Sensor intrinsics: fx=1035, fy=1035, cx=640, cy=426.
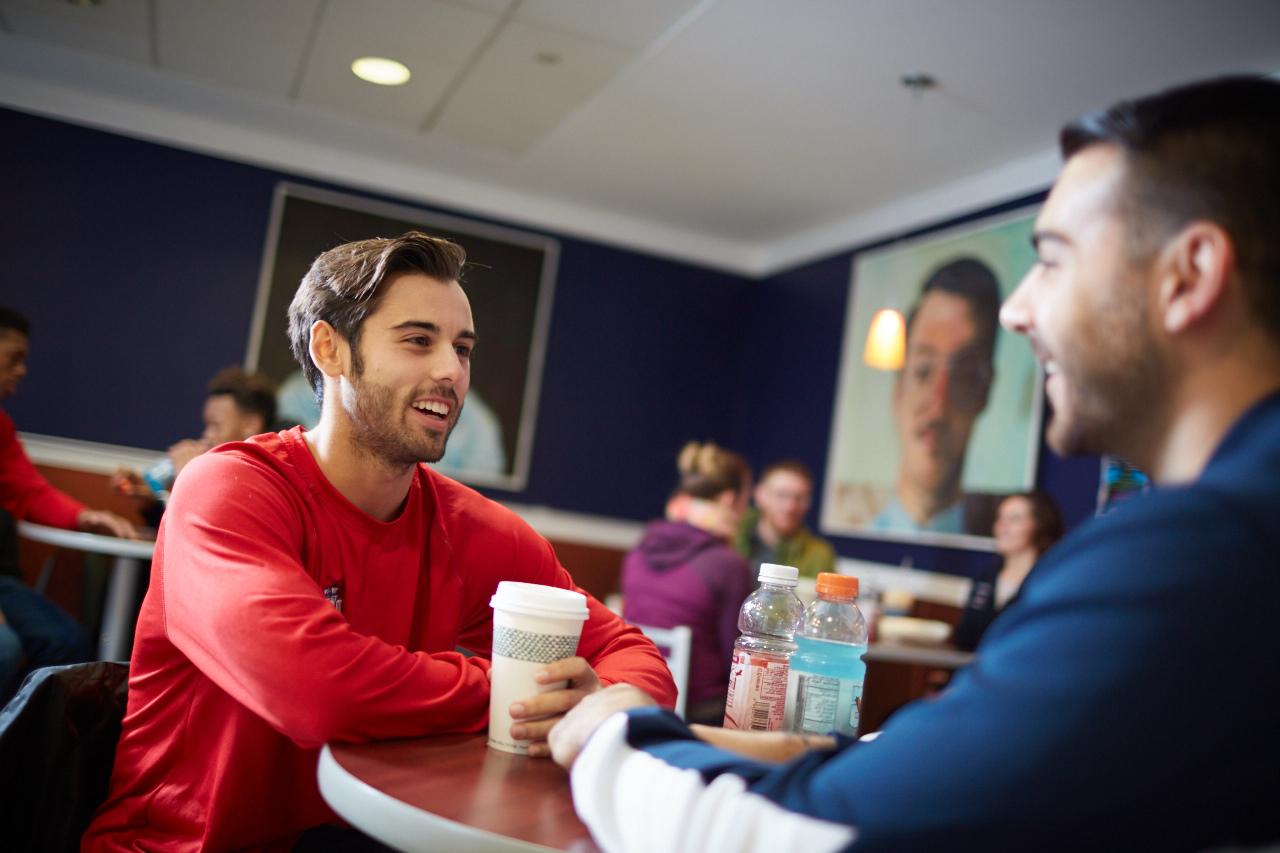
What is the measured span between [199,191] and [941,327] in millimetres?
4236

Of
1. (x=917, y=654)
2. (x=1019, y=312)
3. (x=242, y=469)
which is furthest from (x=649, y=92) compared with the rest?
(x=1019, y=312)

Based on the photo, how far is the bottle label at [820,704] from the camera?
4.11 ft

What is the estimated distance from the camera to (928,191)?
558cm

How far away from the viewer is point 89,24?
4828 millimetres

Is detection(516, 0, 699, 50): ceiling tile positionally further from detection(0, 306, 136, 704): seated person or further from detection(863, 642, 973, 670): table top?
detection(863, 642, 973, 670): table top

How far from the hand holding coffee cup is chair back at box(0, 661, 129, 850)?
54 centimetres

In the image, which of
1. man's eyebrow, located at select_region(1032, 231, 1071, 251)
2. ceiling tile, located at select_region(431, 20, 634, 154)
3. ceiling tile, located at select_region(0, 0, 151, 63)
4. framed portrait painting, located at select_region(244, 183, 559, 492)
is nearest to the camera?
man's eyebrow, located at select_region(1032, 231, 1071, 251)

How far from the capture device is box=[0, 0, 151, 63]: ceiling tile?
15.2 ft

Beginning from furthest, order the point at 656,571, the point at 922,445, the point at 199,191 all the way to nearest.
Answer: the point at 199,191 < the point at 922,445 < the point at 656,571

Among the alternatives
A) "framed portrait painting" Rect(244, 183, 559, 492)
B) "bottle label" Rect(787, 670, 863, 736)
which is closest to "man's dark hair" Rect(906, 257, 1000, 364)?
"framed portrait painting" Rect(244, 183, 559, 492)

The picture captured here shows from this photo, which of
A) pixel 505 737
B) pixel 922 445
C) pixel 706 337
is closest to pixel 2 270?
pixel 706 337

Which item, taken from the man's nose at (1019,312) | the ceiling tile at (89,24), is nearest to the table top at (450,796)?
the man's nose at (1019,312)

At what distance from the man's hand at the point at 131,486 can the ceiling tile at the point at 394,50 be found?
2051mm

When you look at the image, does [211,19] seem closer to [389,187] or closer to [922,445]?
[389,187]
